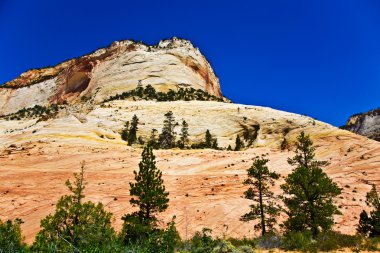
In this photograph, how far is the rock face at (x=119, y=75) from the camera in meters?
136

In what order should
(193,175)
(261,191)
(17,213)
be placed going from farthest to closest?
1. (193,175)
2. (17,213)
3. (261,191)

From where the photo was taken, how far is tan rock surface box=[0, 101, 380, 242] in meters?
36.5

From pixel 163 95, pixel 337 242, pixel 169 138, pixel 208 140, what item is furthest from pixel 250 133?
pixel 337 242

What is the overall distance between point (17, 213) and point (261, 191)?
79.7 feet

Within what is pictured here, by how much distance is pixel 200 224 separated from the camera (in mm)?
34281

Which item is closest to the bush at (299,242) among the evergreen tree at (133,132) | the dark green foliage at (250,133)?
the evergreen tree at (133,132)

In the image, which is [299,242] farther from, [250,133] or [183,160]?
[250,133]

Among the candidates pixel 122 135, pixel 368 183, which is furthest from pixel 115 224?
pixel 122 135

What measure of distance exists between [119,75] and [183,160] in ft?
320

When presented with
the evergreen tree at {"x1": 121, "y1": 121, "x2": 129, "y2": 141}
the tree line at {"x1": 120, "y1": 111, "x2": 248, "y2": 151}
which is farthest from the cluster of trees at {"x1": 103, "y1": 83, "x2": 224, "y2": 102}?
the evergreen tree at {"x1": 121, "y1": 121, "x2": 129, "y2": 141}

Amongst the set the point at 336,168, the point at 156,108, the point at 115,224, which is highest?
the point at 156,108

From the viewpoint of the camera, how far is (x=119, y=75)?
14375 cm

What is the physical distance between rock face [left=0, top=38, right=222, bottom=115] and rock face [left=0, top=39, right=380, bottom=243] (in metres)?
33.4

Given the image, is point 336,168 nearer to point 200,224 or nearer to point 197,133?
point 200,224
